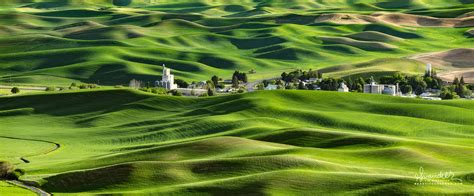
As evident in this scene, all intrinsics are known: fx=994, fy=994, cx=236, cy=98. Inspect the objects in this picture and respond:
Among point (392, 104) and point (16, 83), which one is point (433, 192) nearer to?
point (392, 104)

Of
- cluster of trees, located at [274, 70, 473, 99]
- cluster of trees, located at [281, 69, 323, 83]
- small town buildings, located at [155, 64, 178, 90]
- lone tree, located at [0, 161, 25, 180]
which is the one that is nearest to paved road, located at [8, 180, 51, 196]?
lone tree, located at [0, 161, 25, 180]

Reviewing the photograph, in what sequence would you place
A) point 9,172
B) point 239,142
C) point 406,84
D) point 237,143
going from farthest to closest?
point 406,84
point 239,142
point 237,143
point 9,172

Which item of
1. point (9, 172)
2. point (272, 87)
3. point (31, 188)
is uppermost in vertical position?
point (272, 87)

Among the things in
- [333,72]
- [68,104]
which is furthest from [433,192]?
[333,72]

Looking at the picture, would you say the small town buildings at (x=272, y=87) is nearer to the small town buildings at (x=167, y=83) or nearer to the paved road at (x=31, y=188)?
the small town buildings at (x=167, y=83)

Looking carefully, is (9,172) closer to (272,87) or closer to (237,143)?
(237,143)

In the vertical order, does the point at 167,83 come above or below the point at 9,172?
above

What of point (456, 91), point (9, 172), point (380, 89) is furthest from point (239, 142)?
point (456, 91)
